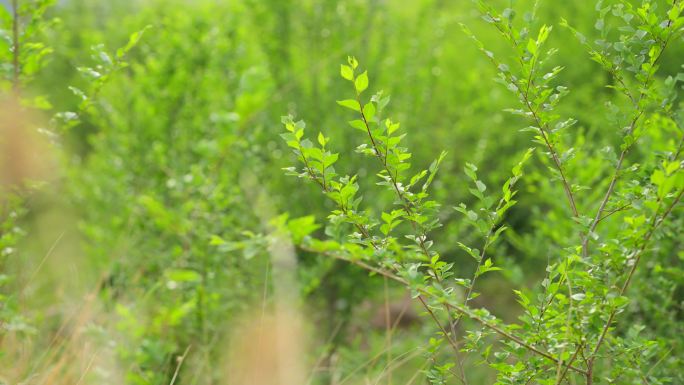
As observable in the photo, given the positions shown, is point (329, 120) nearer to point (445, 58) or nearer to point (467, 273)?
point (467, 273)

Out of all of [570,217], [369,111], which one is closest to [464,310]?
[570,217]

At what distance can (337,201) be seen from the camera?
7.10ft

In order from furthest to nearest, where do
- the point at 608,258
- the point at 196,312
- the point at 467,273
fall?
the point at 467,273, the point at 196,312, the point at 608,258

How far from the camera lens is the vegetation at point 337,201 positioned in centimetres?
217

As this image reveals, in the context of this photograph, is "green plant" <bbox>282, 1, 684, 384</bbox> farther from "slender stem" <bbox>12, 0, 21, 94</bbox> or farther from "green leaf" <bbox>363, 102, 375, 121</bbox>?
"slender stem" <bbox>12, 0, 21, 94</bbox>

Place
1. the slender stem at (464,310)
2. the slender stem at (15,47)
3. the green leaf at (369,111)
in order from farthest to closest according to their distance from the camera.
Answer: the slender stem at (15,47), the green leaf at (369,111), the slender stem at (464,310)

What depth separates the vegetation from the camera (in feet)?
7.11

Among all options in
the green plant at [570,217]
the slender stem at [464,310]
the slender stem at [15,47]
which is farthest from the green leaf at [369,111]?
the slender stem at [15,47]

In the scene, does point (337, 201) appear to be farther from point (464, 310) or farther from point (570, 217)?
point (570, 217)

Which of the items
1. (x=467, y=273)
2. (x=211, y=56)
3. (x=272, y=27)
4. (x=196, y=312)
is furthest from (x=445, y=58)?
(x=196, y=312)

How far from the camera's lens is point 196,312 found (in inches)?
155

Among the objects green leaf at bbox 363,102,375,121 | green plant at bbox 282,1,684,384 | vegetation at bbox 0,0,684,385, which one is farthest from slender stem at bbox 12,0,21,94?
green leaf at bbox 363,102,375,121

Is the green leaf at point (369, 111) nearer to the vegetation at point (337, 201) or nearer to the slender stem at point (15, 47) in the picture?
the vegetation at point (337, 201)

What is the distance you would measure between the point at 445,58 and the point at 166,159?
521cm
